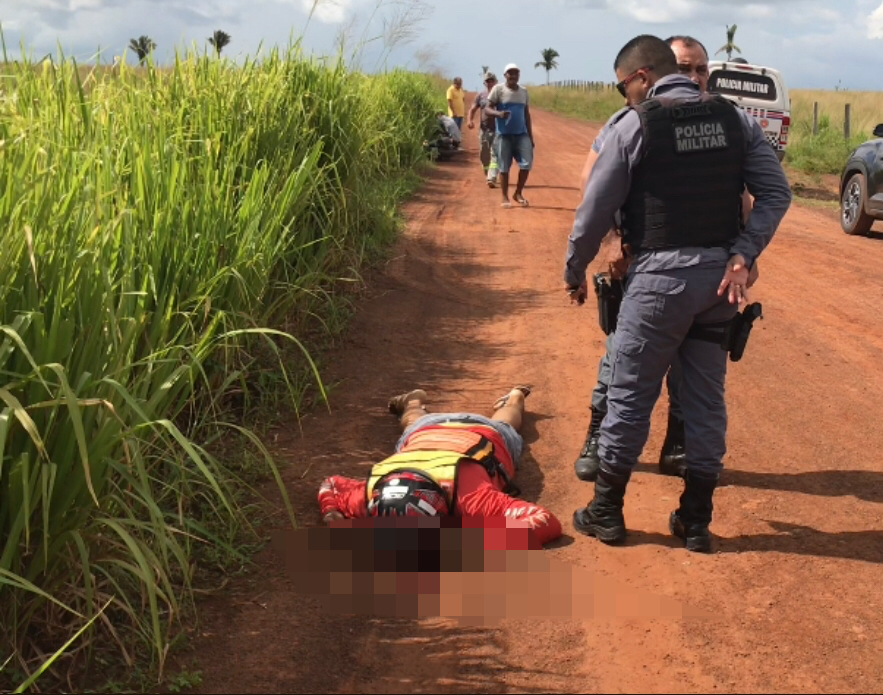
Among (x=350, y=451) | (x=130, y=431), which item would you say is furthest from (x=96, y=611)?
(x=350, y=451)

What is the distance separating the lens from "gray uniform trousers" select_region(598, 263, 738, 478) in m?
3.97

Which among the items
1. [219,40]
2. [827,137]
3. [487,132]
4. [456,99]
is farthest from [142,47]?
[827,137]

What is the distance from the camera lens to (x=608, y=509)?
4188 mm

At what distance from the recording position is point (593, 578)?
12.8 ft

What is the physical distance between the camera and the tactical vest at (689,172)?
392 centimetres

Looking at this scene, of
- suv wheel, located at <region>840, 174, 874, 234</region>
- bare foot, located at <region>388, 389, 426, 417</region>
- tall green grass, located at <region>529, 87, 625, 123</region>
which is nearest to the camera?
bare foot, located at <region>388, 389, 426, 417</region>

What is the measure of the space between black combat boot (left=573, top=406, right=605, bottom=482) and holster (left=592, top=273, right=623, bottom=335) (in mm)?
604

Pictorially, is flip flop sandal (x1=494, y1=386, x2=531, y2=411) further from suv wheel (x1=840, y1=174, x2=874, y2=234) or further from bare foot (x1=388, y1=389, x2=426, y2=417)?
suv wheel (x1=840, y1=174, x2=874, y2=234)

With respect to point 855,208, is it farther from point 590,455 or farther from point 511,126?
point 590,455

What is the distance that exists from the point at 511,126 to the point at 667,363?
401 inches

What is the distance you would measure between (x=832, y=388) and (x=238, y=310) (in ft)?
11.2

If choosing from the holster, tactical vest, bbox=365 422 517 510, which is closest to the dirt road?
tactical vest, bbox=365 422 517 510

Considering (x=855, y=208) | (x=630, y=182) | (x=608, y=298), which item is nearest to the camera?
(x=630, y=182)

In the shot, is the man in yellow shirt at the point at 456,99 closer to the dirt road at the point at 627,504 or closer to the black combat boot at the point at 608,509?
the dirt road at the point at 627,504
